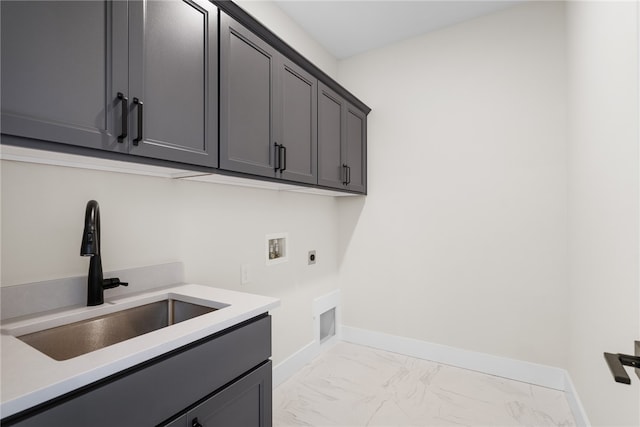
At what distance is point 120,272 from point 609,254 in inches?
81.4

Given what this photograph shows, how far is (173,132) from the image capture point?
50.0 inches

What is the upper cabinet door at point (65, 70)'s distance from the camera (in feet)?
2.78

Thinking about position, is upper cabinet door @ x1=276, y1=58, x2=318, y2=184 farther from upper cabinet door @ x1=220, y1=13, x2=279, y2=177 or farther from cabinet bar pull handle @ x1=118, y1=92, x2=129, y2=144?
cabinet bar pull handle @ x1=118, y1=92, x2=129, y2=144

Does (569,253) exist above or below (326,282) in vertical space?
above

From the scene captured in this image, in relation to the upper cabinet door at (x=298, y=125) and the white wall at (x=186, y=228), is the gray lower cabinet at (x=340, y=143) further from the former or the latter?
the white wall at (x=186, y=228)

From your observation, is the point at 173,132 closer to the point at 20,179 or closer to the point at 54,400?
the point at 20,179

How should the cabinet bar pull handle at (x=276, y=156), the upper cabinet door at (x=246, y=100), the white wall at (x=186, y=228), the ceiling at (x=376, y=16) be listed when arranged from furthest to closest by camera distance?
1. the ceiling at (x=376, y=16)
2. the cabinet bar pull handle at (x=276, y=156)
3. the upper cabinet door at (x=246, y=100)
4. the white wall at (x=186, y=228)

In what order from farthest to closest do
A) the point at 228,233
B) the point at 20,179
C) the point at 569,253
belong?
the point at 569,253 < the point at 228,233 < the point at 20,179

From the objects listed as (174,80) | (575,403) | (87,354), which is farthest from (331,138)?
(575,403)

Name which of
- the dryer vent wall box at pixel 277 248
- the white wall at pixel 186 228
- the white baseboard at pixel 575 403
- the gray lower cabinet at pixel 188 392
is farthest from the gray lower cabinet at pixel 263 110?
the white baseboard at pixel 575 403

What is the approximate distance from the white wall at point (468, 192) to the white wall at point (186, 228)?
500 mm

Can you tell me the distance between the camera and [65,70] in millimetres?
948

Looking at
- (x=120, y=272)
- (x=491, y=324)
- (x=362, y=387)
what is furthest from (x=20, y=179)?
(x=491, y=324)

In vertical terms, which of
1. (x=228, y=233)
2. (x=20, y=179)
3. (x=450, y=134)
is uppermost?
(x=450, y=134)
